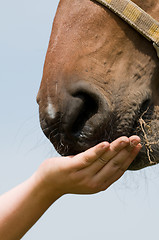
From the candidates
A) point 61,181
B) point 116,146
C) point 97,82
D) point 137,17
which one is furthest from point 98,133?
point 137,17

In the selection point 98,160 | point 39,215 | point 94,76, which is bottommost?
point 39,215

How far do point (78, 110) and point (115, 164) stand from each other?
450 millimetres

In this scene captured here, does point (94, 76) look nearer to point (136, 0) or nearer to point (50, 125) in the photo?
point (50, 125)

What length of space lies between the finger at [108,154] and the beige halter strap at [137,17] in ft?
3.18

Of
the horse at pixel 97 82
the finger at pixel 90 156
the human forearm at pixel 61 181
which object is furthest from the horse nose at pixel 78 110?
the finger at pixel 90 156

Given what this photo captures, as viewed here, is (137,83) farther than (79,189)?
Yes

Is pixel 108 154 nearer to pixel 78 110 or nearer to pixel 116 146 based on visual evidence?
pixel 116 146

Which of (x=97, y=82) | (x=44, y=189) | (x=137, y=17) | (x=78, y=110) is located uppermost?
(x=137, y=17)

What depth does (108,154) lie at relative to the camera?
2070 millimetres

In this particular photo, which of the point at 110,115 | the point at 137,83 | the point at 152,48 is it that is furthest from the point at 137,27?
the point at 110,115

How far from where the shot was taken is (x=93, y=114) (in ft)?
8.29

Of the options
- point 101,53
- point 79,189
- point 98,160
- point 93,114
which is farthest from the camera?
point 101,53

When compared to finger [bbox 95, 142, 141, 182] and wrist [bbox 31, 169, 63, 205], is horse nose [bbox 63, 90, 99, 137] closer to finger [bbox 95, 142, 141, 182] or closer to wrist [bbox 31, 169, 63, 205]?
wrist [bbox 31, 169, 63, 205]

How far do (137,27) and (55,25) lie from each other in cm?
49
